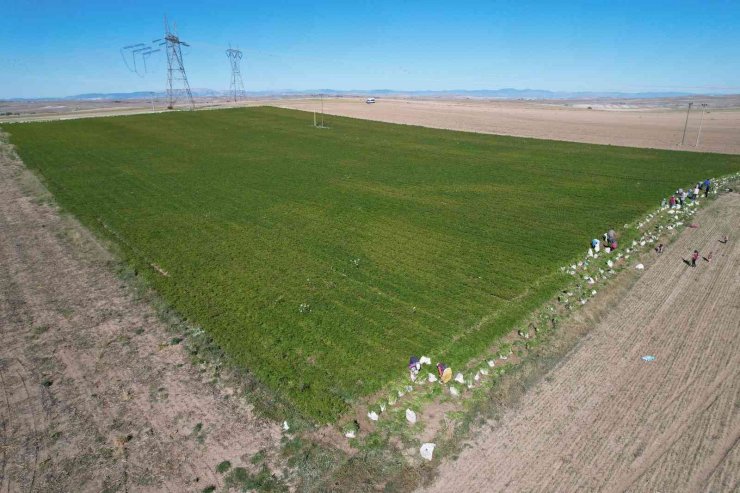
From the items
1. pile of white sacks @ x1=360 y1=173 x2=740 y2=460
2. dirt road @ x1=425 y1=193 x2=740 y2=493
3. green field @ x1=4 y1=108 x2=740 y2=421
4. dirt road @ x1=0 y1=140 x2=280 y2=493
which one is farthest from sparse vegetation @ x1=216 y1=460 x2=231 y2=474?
dirt road @ x1=425 y1=193 x2=740 y2=493

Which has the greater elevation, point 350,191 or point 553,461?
point 350,191

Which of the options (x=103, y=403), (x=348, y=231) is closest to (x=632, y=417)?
(x=103, y=403)

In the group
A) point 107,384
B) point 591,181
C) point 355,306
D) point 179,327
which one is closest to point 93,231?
point 179,327

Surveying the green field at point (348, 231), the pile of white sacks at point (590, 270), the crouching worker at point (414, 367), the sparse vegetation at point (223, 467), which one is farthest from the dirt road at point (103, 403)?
the crouching worker at point (414, 367)

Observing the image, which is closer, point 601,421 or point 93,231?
point 601,421

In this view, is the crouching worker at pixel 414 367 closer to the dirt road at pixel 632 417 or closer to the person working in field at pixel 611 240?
the dirt road at pixel 632 417

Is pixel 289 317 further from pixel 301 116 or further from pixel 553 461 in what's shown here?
pixel 301 116

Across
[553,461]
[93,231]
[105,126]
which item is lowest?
[553,461]

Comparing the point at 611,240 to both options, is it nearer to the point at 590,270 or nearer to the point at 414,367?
the point at 590,270
